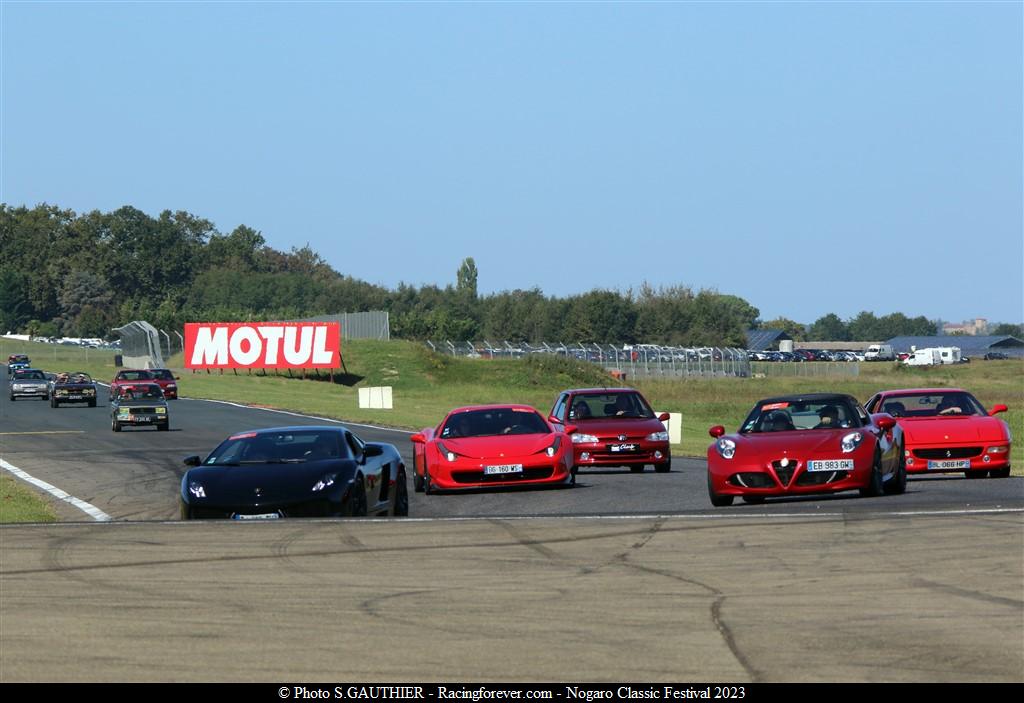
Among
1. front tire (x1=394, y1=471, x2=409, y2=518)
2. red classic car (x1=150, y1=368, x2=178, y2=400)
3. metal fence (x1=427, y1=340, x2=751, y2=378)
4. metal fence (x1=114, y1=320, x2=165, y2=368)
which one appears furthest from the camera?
metal fence (x1=427, y1=340, x2=751, y2=378)

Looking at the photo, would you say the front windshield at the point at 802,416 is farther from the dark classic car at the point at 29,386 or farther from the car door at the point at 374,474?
the dark classic car at the point at 29,386

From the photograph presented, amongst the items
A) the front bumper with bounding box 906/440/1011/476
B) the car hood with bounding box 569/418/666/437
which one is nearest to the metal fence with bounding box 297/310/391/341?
the car hood with bounding box 569/418/666/437

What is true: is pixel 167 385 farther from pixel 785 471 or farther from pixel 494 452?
pixel 785 471

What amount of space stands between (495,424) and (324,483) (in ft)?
21.4

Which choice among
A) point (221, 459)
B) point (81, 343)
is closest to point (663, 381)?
point (221, 459)

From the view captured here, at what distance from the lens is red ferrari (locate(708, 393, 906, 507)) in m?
17.7

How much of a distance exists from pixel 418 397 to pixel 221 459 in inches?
2291

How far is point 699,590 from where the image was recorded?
34.6 ft

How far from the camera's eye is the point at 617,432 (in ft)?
81.7

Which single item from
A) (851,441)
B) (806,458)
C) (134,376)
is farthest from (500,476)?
(134,376)

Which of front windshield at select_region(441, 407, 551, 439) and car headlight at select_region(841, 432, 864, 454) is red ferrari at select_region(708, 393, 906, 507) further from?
front windshield at select_region(441, 407, 551, 439)

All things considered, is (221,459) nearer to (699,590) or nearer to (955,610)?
(699,590)

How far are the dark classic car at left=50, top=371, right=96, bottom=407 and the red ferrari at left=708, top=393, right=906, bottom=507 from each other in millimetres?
45837

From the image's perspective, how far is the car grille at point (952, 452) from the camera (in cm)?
2166
